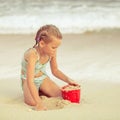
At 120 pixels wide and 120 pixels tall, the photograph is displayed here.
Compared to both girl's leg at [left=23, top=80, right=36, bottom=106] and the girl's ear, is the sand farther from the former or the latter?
the girl's ear

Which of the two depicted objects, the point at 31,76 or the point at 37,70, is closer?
the point at 31,76

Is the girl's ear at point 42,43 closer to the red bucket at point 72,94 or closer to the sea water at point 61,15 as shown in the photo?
the red bucket at point 72,94

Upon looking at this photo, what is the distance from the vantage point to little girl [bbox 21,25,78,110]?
11.2 feet

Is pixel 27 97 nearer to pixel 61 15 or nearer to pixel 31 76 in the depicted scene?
pixel 31 76

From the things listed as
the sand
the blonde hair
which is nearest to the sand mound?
the sand

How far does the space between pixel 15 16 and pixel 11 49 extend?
2.86 m

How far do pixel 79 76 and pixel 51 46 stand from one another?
112cm

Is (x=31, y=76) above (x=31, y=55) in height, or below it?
below

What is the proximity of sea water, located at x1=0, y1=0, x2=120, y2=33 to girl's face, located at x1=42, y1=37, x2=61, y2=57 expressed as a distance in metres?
3.92

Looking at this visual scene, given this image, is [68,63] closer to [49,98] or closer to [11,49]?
[11,49]

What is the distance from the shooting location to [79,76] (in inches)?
178

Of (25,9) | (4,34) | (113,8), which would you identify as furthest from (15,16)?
(113,8)

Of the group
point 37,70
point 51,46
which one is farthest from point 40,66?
point 51,46

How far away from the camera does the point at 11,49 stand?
581 centimetres
